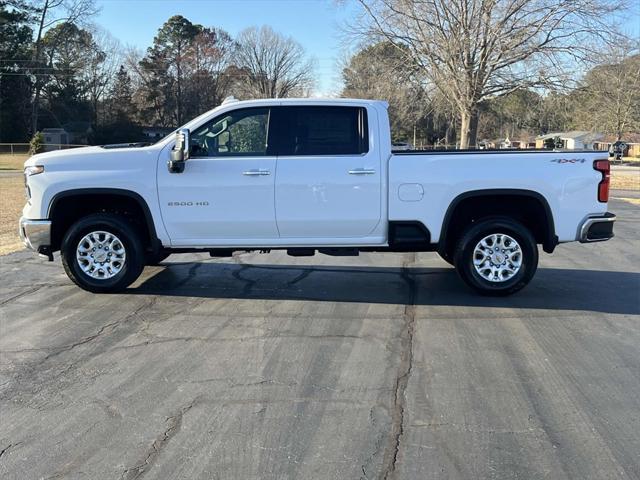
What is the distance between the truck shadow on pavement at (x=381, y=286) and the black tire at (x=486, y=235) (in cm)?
14

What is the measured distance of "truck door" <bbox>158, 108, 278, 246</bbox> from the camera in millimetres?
6430

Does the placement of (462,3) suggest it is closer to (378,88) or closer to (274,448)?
(378,88)

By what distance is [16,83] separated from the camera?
224 feet

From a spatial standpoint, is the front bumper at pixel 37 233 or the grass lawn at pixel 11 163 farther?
the grass lawn at pixel 11 163

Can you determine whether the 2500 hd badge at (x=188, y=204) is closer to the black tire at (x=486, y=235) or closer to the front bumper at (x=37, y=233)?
the front bumper at (x=37, y=233)

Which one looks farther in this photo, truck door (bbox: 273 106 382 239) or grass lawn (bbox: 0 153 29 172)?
grass lawn (bbox: 0 153 29 172)

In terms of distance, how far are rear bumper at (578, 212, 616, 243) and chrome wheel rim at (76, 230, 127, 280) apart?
505 centimetres

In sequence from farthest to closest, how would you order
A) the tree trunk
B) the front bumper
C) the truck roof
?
the tree trunk < the truck roof < the front bumper

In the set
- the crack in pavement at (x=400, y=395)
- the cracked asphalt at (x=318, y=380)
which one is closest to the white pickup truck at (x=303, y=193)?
the cracked asphalt at (x=318, y=380)

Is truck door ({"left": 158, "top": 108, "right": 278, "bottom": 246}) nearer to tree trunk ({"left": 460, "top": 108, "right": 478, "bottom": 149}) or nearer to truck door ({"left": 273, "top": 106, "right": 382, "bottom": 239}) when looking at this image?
truck door ({"left": 273, "top": 106, "right": 382, "bottom": 239})

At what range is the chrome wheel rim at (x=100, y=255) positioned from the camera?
665 cm

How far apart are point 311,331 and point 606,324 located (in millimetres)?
2855

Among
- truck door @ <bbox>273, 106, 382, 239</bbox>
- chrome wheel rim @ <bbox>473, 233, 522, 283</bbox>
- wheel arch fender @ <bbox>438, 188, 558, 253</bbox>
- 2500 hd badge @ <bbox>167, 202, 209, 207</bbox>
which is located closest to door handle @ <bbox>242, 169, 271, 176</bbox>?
truck door @ <bbox>273, 106, 382, 239</bbox>

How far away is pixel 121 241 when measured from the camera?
261 inches
